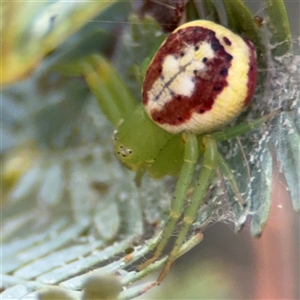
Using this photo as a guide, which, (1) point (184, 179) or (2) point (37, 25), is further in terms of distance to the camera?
(2) point (37, 25)

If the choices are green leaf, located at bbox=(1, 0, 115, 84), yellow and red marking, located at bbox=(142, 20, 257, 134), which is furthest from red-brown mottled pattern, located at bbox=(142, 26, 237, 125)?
green leaf, located at bbox=(1, 0, 115, 84)

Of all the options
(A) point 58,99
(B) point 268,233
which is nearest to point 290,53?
(B) point 268,233

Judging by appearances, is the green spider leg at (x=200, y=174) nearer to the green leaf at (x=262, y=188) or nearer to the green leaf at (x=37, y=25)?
the green leaf at (x=262, y=188)

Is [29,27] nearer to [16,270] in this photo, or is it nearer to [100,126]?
[100,126]

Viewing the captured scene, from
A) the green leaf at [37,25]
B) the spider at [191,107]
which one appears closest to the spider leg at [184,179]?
the spider at [191,107]

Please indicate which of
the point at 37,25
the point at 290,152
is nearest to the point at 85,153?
the point at 37,25

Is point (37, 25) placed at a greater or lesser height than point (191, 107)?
greater

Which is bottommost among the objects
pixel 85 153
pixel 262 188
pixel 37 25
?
pixel 262 188

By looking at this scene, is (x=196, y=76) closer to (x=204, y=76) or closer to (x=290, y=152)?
(x=204, y=76)
